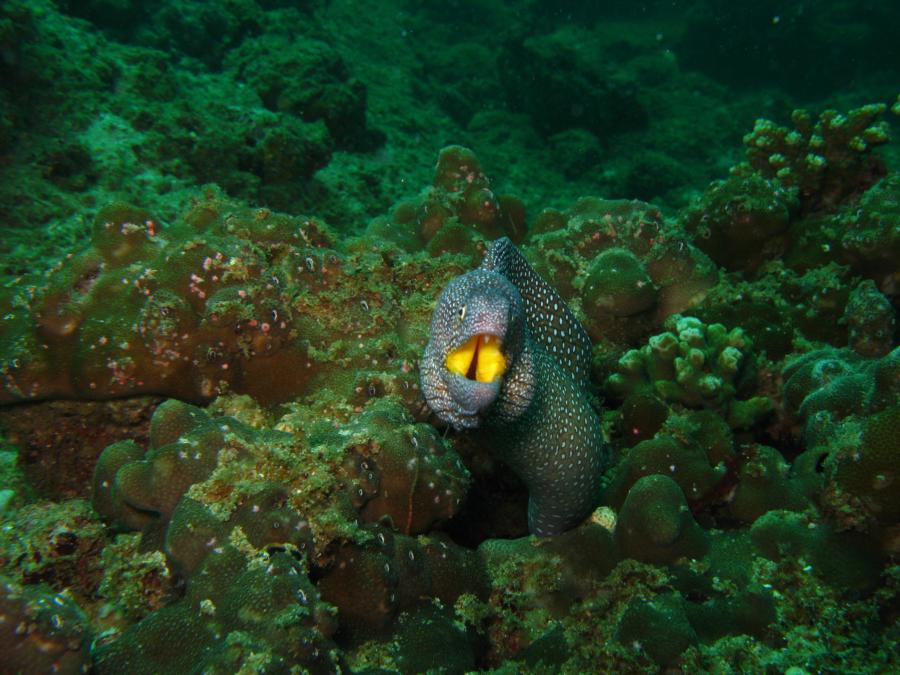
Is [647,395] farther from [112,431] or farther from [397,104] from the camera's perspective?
[397,104]

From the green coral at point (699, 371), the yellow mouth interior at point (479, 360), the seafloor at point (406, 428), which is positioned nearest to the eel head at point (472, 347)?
the yellow mouth interior at point (479, 360)

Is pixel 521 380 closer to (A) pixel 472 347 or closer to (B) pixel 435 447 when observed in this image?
(A) pixel 472 347

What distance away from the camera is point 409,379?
3.45 m

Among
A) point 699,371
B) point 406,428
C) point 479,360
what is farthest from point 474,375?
point 699,371

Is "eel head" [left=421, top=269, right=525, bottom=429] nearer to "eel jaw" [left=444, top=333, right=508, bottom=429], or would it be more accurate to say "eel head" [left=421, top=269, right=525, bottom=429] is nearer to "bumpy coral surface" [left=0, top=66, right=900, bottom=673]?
"eel jaw" [left=444, top=333, right=508, bottom=429]

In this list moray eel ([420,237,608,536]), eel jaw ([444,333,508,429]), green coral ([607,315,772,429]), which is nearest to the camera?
eel jaw ([444,333,508,429])

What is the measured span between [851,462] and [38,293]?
16.4 feet

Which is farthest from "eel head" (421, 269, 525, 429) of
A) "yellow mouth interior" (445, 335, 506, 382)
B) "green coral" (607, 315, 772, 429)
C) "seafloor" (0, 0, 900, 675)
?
"green coral" (607, 315, 772, 429)

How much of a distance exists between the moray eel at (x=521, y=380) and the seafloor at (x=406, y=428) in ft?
0.86

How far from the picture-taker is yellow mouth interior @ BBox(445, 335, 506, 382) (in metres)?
2.25

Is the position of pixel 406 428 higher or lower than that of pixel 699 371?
lower

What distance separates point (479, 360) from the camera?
7.60 ft

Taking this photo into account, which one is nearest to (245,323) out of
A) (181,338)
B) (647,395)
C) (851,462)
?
(181,338)

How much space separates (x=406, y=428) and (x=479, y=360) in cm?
75
